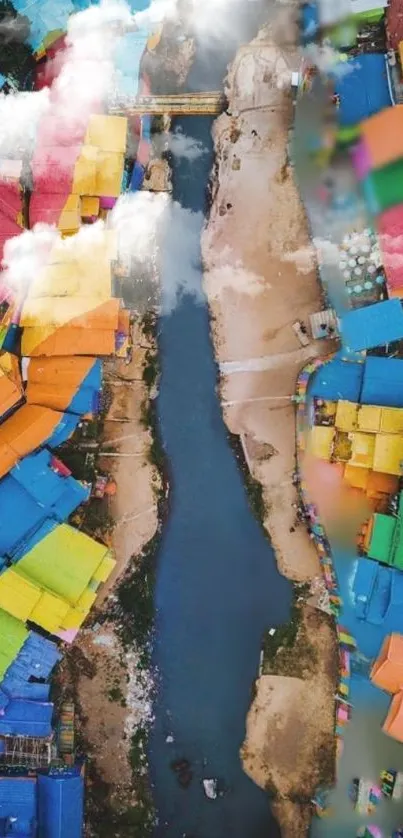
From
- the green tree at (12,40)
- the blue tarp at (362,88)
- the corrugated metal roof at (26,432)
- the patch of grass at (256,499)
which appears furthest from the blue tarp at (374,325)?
the green tree at (12,40)

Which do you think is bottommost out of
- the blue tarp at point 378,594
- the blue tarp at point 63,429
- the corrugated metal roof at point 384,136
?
the blue tarp at point 378,594

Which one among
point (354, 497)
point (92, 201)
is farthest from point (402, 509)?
point (92, 201)

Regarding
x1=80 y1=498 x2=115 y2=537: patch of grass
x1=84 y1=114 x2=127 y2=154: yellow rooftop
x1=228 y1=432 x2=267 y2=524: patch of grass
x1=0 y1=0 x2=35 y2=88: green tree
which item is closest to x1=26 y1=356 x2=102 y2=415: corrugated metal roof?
x1=80 y1=498 x2=115 y2=537: patch of grass

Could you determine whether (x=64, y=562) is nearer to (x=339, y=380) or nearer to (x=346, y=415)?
(x=346, y=415)

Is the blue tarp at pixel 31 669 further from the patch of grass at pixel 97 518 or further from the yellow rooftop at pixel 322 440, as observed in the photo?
the yellow rooftop at pixel 322 440

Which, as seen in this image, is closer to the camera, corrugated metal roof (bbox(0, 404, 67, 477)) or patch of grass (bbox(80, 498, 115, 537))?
corrugated metal roof (bbox(0, 404, 67, 477))

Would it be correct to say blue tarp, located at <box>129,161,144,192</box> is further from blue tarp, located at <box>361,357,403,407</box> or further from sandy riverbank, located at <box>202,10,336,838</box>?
blue tarp, located at <box>361,357,403,407</box>
